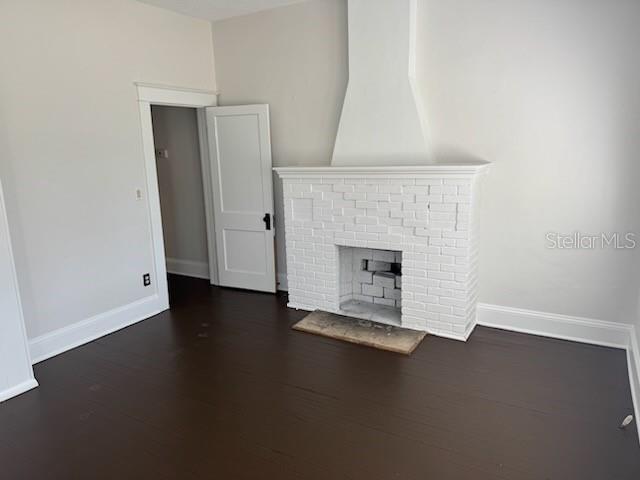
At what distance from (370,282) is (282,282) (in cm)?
112

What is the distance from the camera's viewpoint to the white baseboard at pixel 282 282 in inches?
197

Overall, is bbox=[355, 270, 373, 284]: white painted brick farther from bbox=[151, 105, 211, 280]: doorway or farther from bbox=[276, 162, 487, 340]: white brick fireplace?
bbox=[151, 105, 211, 280]: doorway

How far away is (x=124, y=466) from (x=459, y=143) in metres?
3.33

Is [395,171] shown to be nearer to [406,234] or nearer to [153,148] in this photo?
[406,234]

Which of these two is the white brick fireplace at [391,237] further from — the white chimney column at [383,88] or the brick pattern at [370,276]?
the white chimney column at [383,88]

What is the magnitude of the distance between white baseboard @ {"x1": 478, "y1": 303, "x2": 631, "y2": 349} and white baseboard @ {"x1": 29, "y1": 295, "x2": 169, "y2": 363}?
3143 millimetres

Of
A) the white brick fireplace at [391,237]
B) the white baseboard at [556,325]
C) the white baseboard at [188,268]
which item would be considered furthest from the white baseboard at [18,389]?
the white baseboard at [556,325]

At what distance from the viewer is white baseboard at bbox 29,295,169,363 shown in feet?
11.5

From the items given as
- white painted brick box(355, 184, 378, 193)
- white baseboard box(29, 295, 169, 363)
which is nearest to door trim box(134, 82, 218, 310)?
white baseboard box(29, 295, 169, 363)

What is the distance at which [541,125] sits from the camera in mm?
3467

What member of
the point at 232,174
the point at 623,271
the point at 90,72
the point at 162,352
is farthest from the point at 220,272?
the point at 623,271

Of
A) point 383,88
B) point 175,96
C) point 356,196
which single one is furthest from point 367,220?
point 175,96

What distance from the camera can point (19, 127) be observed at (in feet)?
10.6

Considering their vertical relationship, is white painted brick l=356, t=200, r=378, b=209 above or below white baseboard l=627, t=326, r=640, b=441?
above
